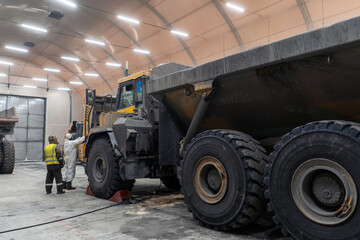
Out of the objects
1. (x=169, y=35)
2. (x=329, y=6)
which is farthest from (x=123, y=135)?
(x=169, y=35)

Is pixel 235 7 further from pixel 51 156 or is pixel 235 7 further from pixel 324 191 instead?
pixel 324 191

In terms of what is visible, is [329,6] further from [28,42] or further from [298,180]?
[28,42]

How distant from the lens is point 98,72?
22.9 metres

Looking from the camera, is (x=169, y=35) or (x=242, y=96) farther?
(x=169, y=35)

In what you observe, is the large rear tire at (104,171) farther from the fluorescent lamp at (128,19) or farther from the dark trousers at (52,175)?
the fluorescent lamp at (128,19)

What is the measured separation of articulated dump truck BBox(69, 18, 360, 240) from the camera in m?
2.59

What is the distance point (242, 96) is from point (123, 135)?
252 centimetres

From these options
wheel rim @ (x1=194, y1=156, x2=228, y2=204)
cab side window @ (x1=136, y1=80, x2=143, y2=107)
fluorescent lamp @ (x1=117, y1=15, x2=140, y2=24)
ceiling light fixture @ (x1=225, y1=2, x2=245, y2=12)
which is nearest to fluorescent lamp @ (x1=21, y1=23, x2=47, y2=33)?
fluorescent lamp @ (x1=117, y1=15, x2=140, y2=24)

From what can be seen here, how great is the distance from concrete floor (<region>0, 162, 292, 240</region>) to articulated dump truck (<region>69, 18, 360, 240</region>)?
1.15 feet

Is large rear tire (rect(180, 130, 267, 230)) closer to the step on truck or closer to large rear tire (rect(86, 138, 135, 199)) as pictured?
large rear tire (rect(86, 138, 135, 199))

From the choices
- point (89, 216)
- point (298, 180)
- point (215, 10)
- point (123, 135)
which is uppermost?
point (215, 10)

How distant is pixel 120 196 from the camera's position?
5.53m

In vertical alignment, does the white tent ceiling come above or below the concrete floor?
above

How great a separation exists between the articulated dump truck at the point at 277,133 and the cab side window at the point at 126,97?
1781 mm
